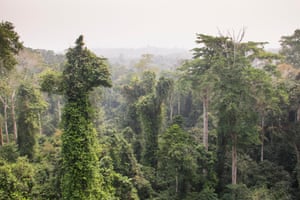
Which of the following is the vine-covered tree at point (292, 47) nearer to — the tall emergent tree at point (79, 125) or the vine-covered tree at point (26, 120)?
the tall emergent tree at point (79, 125)

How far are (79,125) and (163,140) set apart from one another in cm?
560

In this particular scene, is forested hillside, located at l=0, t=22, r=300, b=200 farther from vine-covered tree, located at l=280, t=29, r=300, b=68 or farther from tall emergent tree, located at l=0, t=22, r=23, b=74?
vine-covered tree, located at l=280, t=29, r=300, b=68

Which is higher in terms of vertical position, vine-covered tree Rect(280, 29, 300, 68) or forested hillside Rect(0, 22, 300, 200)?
vine-covered tree Rect(280, 29, 300, 68)

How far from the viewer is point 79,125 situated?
32.8ft

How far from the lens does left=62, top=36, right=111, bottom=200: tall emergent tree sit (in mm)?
9898

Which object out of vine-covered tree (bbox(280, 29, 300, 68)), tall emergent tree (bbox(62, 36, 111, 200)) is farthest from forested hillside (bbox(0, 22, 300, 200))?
vine-covered tree (bbox(280, 29, 300, 68))

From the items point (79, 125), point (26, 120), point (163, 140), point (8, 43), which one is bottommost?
point (163, 140)

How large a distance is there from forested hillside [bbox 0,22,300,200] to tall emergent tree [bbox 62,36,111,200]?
4cm

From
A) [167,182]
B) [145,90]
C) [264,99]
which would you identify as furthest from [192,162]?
[145,90]

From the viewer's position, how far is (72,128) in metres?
9.96

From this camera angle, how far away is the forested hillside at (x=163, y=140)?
396 inches

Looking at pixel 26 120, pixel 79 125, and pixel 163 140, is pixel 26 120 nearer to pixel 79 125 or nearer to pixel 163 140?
pixel 79 125

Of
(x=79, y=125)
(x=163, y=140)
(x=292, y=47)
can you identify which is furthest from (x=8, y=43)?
(x=292, y=47)

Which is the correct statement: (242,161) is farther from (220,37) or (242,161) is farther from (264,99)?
(220,37)
